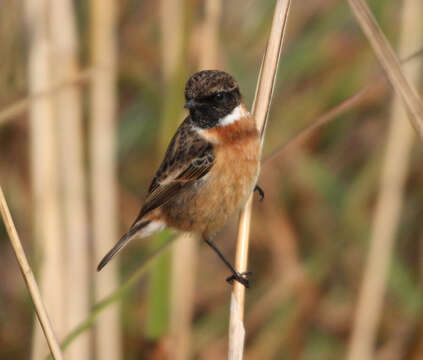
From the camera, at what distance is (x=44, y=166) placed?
328 cm

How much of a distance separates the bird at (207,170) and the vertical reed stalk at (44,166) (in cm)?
59

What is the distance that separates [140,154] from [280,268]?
1288 millimetres

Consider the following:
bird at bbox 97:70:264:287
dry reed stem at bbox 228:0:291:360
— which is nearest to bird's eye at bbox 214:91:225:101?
bird at bbox 97:70:264:287

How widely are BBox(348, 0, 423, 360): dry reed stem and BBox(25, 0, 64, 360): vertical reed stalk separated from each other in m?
1.60

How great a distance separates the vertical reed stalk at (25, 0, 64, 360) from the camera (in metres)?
3.21

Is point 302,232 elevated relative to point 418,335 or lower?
elevated

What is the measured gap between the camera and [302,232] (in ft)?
15.5

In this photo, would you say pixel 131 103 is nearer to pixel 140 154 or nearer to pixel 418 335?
pixel 140 154

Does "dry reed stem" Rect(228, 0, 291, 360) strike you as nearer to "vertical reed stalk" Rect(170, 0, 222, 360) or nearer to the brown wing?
the brown wing

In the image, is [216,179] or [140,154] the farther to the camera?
[140,154]

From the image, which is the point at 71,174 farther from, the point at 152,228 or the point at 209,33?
the point at 209,33

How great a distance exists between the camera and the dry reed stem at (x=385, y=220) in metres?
3.46

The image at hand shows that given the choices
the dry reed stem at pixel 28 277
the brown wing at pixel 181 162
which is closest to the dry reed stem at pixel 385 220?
the brown wing at pixel 181 162

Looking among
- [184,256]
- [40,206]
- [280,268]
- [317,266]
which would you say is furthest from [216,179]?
[280,268]
